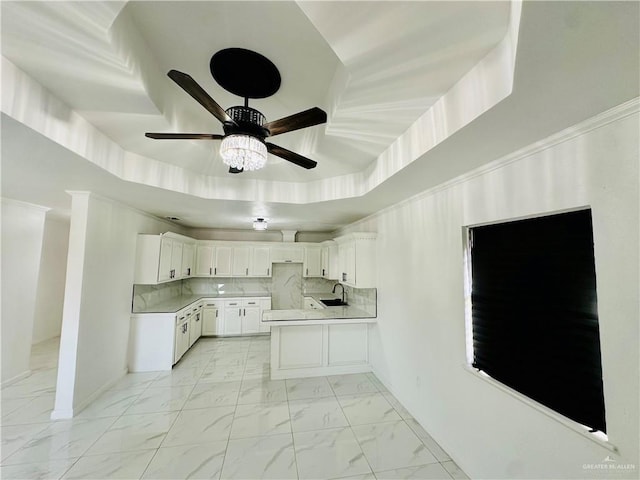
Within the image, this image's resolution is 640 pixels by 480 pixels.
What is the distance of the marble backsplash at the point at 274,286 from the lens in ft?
19.7

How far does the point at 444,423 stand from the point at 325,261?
398cm

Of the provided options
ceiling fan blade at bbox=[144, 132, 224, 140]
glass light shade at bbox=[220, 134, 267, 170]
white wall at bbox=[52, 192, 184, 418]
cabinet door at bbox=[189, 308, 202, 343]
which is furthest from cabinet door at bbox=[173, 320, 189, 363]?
glass light shade at bbox=[220, 134, 267, 170]

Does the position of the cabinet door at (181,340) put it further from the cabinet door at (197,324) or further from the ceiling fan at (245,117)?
the ceiling fan at (245,117)

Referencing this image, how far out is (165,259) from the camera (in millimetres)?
4223

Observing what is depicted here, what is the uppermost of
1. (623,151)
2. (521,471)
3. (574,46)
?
(574,46)

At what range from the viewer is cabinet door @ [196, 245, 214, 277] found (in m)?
5.75

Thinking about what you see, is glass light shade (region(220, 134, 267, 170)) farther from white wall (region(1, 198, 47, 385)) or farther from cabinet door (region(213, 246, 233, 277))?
cabinet door (region(213, 246, 233, 277))

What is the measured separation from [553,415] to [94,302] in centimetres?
420

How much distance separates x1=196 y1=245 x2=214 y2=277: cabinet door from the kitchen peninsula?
98.0 inches

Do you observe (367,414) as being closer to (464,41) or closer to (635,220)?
(635,220)

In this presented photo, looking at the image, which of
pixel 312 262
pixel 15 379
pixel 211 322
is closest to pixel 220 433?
pixel 15 379

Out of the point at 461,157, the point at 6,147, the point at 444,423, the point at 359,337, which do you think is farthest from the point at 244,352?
the point at 461,157

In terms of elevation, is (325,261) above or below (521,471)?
above

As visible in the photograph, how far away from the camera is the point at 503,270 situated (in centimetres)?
185
